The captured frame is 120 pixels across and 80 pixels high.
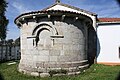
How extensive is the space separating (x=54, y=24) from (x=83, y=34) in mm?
2675

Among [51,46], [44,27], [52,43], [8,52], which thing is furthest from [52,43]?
[8,52]

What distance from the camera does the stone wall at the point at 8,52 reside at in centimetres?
2545

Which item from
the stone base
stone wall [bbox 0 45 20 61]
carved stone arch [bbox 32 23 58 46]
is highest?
carved stone arch [bbox 32 23 58 46]

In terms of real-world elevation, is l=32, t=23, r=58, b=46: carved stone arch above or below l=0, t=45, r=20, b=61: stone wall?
above

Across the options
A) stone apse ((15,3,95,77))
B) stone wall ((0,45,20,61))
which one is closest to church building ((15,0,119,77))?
stone apse ((15,3,95,77))

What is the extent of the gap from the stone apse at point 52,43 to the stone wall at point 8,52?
14.5 metres

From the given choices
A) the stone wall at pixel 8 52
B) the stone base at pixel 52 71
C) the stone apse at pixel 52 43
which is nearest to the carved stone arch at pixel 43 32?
the stone apse at pixel 52 43

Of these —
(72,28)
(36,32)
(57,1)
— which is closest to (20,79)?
(36,32)

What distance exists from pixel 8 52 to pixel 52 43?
1761 centimetres

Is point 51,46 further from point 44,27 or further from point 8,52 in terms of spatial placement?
point 8,52

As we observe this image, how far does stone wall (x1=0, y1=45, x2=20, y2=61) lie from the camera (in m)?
25.5

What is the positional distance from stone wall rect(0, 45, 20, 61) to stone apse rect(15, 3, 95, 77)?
14462 millimetres

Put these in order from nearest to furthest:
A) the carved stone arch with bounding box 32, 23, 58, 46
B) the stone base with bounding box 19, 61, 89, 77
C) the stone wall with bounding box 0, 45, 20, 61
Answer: the stone base with bounding box 19, 61, 89, 77, the carved stone arch with bounding box 32, 23, 58, 46, the stone wall with bounding box 0, 45, 20, 61

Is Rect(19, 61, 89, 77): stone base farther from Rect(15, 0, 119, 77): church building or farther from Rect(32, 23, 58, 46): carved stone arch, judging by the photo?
Rect(32, 23, 58, 46): carved stone arch
